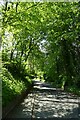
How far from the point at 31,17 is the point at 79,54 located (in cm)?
1043

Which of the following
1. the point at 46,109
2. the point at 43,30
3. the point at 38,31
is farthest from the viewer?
the point at 38,31

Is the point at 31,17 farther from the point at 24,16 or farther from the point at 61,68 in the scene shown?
the point at 61,68

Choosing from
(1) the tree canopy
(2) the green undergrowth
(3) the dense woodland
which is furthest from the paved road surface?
(1) the tree canopy

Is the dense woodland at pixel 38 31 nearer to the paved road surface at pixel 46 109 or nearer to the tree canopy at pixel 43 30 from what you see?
the tree canopy at pixel 43 30

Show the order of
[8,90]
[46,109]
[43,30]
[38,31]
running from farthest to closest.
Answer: [38,31], [43,30], [46,109], [8,90]

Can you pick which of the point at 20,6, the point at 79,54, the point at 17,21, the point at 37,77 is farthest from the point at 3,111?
the point at 37,77

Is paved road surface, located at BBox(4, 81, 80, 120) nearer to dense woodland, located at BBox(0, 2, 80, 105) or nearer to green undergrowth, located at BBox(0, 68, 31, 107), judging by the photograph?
green undergrowth, located at BBox(0, 68, 31, 107)

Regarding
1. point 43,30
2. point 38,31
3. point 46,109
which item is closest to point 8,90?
point 46,109

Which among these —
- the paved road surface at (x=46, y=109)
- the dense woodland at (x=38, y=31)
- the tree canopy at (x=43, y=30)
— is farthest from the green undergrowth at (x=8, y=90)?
the tree canopy at (x=43, y=30)

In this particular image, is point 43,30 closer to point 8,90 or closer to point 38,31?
point 38,31

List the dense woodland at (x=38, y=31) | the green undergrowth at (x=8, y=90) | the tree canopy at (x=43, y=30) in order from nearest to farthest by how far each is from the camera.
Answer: the green undergrowth at (x=8, y=90)
the dense woodland at (x=38, y=31)
the tree canopy at (x=43, y=30)

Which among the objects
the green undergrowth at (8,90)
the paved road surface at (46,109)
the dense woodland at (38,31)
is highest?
the dense woodland at (38,31)

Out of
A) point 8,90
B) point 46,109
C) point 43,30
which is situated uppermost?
point 43,30

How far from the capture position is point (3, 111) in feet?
27.9
